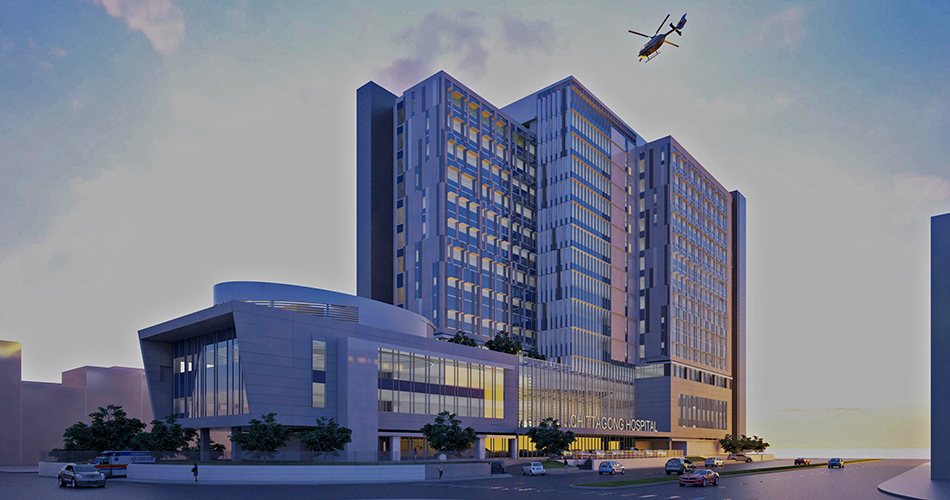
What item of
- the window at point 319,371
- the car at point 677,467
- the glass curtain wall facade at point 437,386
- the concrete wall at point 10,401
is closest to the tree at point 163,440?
the window at point 319,371

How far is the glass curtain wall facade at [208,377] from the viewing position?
70.6m

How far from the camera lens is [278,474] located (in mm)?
53625

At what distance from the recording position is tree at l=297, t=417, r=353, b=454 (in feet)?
209

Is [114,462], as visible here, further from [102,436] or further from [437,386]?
[437,386]

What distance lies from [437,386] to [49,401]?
64452 millimetres

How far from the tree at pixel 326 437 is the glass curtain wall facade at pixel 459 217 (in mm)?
39983

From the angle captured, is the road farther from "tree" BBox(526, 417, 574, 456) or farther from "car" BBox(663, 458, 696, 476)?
"tree" BBox(526, 417, 574, 456)

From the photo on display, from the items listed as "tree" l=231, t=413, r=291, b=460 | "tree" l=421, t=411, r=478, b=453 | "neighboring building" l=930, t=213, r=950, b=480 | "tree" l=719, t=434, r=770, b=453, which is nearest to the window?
"tree" l=231, t=413, r=291, b=460

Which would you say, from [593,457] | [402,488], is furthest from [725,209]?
[402,488]

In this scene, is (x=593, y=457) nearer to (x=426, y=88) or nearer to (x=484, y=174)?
(x=484, y=174)

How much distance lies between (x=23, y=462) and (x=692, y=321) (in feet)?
363

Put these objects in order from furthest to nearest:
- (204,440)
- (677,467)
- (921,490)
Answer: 1. (204,440)
2. (677,467)
3. (921,490)

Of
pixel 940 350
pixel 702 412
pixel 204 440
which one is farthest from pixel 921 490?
pixel 702 412

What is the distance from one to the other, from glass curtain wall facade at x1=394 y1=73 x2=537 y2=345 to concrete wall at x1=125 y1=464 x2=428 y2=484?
47.5 meters
